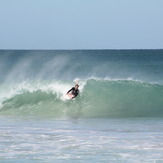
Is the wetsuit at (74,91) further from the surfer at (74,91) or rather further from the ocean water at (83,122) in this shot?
the ocean water at (83,122)

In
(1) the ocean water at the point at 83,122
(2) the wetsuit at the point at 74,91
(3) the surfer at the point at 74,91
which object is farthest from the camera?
(2) the wetsuit at the point at 74,91

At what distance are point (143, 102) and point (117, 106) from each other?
1.43 metres

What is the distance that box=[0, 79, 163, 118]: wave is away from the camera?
26.0 metres

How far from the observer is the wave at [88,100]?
25953 mm

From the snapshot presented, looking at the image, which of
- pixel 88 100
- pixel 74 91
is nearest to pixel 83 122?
pixel 74 91

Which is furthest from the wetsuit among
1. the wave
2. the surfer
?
the wave

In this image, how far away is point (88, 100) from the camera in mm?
28188

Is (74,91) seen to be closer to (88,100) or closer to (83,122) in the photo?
(88,100)

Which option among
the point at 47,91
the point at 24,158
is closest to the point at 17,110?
the point at 47,91

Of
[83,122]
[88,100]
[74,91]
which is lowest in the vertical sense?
[83,122]

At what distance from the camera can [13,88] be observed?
32344mm

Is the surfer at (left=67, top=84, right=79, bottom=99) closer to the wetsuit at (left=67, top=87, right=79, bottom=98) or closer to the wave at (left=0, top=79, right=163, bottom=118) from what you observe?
the wetsuit at (left=67, top=87, right=79, bottom=98)

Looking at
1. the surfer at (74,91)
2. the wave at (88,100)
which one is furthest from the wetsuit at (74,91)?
the wave at (88,100)

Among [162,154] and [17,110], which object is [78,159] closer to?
[162,154]
